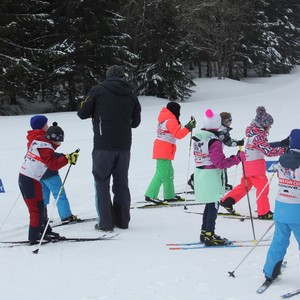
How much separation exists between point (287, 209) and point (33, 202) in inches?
113

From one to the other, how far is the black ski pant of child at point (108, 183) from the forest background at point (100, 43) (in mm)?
14808

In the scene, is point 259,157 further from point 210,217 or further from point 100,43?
point 100,43

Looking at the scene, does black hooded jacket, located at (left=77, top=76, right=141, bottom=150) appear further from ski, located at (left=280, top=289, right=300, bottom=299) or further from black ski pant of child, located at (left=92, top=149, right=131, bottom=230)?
ski, located at (left=280, top=289, right=300, bottom=299)

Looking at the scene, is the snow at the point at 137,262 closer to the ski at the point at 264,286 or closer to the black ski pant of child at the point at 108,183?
the ski at the point at 264,286

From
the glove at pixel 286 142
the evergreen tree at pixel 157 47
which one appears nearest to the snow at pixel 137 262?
the glove at pixel 286 142

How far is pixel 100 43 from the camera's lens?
74.6 ft

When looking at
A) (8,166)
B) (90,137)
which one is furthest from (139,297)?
(90,137)

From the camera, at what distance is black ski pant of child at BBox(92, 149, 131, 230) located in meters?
5.96

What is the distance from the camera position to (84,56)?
2212 cm

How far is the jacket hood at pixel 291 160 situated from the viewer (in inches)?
158

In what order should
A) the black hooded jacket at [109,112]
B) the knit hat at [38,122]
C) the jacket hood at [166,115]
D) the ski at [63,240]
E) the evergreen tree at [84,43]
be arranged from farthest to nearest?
the evergreen tree at [84,43]
the jacket hood at [166,115]
the black hooded jacket at [109,112]
the knit hat at [38,122]
the ski at [63,240]

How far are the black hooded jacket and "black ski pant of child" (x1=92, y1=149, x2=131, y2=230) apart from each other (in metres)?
0.12

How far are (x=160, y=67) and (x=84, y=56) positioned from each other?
607 cm

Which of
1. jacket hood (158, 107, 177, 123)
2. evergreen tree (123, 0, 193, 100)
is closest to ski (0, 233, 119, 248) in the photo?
jacket hood (158, 107, 177, 123)
